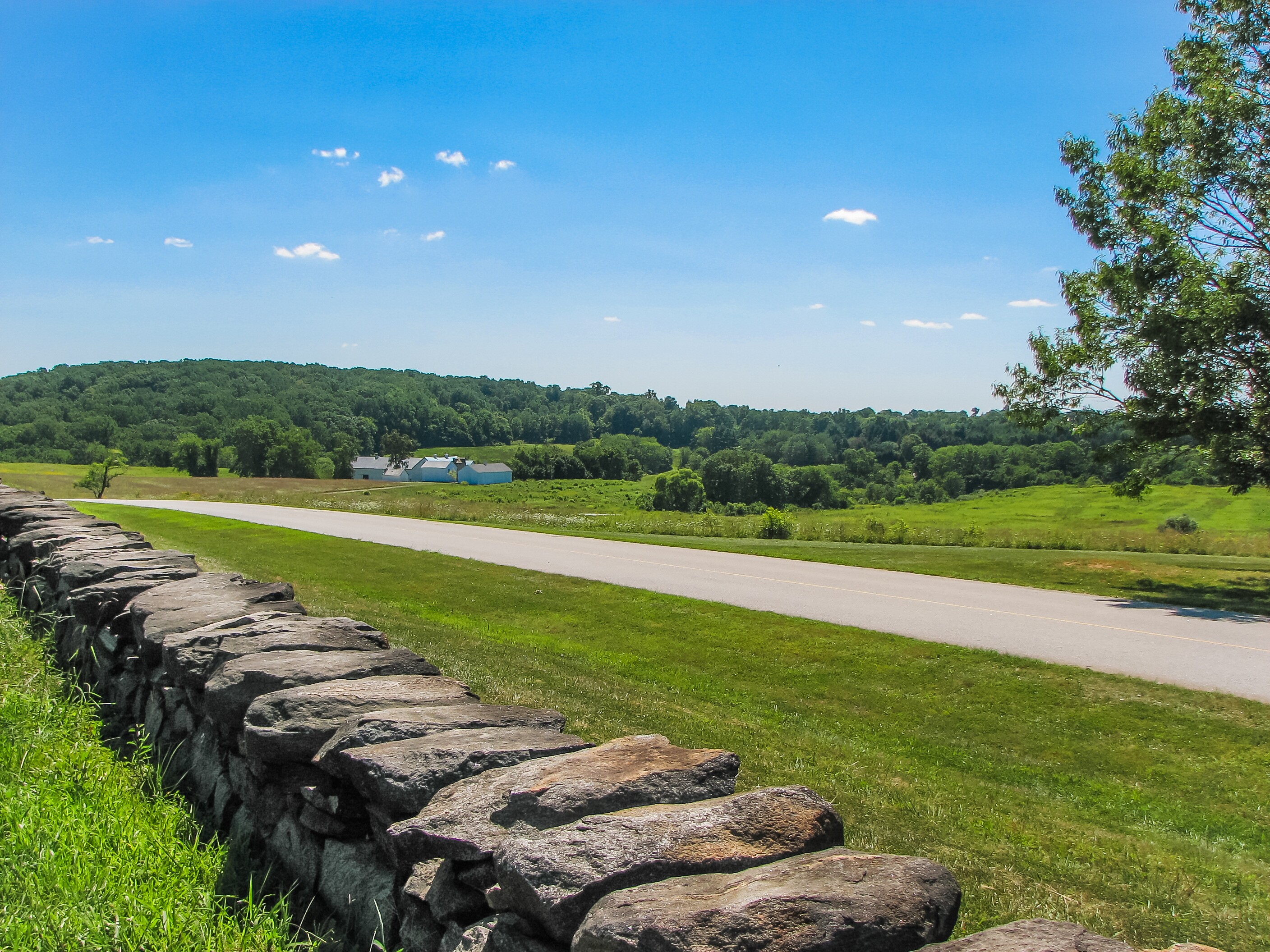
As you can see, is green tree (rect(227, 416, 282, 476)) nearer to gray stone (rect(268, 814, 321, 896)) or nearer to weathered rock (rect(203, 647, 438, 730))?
weathered rock (rect(203, 647, 438, 730))

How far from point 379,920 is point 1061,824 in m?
4.20

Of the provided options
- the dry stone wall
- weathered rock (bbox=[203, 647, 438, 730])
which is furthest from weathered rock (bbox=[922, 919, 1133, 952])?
weathered rock (bbox=[203, 647, 438, 730])

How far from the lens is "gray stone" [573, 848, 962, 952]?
195 centimetres

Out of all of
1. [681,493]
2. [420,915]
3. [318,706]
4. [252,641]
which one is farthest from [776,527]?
[681,493]

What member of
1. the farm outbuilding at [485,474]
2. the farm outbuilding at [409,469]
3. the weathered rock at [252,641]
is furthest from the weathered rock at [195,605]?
the farm outbuilding at [409,469]

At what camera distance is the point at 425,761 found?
308 cm

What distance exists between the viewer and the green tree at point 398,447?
13443 centimetres

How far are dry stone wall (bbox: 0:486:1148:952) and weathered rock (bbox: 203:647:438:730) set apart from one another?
14mm

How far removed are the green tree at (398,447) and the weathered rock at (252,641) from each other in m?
131

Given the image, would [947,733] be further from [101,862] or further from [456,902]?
[101,862]

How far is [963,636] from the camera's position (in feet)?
34.1

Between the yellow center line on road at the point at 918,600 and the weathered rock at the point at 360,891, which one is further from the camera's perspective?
the yellow center line on road at the point at 918,600

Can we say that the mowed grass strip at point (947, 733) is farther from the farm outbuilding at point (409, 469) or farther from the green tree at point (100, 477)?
the farm outbuilding at point (409, 469)

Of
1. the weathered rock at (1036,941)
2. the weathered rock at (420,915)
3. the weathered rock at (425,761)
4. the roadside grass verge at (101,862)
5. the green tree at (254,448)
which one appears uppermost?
the green tree at (254,448)
